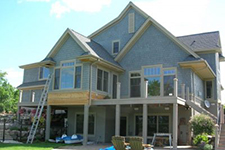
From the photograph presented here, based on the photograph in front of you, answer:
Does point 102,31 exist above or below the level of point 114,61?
above

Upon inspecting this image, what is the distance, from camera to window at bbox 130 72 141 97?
66.8ft

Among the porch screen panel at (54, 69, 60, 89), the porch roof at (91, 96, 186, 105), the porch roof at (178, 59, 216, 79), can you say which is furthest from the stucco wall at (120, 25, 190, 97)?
the porch screen panel at (54, 69, 60, 89)

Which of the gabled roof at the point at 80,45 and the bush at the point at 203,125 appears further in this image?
the gabled roof at the point at 80,45

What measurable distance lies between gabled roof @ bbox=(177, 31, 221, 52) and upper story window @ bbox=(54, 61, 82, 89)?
9.20m

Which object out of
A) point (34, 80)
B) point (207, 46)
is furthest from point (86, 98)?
point (34, 80)

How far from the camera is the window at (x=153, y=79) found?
19.0m

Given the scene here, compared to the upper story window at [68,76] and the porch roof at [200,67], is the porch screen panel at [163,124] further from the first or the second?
the upper story window at [68,76]

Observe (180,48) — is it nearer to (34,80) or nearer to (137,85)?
(137,85)

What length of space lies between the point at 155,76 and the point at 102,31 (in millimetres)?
8193

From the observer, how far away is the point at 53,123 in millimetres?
23219

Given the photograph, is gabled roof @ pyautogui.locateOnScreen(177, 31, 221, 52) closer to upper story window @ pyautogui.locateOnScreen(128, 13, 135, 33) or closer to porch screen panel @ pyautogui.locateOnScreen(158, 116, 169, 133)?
upper story window @ pyautogui.locateOnScreen(128, 13, 135, 33)

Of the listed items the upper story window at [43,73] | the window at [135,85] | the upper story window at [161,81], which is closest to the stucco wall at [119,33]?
the window at [135,85]

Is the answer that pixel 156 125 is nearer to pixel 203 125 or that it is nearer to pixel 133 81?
pixel 133 81

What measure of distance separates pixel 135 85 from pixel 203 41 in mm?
7386
